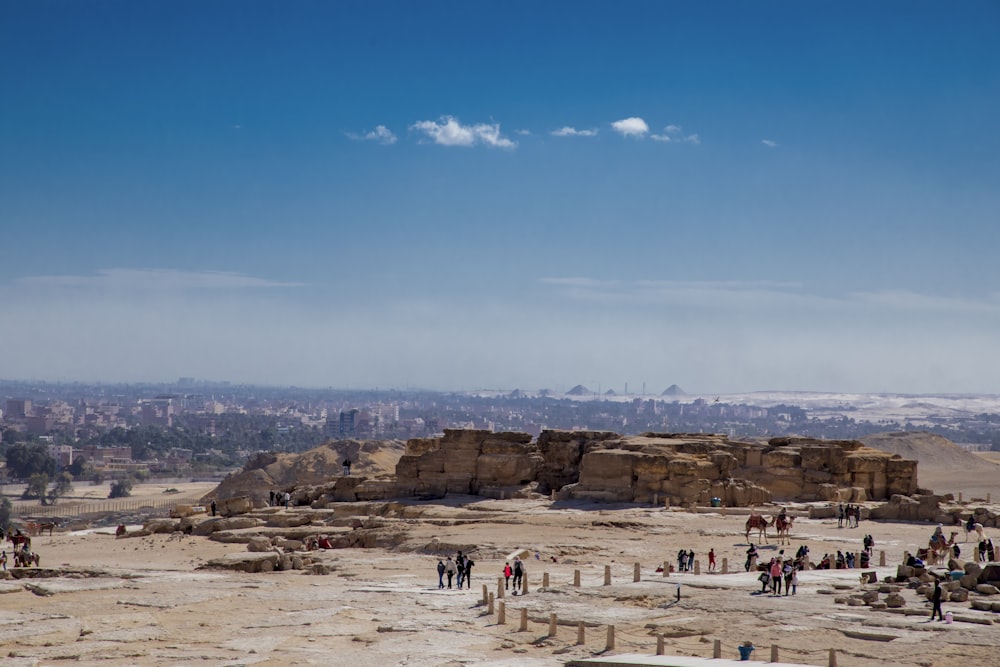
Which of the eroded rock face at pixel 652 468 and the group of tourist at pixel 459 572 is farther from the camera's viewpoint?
the eroded rock face at pixel 652 468

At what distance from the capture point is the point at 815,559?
26.6 m

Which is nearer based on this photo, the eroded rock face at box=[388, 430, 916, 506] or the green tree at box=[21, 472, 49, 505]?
the eroded rock face at box=[388, 430, 916, 506]

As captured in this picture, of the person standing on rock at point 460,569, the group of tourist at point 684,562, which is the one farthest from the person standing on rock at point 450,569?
the group of tourist at point 684,562

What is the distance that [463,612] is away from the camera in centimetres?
2111

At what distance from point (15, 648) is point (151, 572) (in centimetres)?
787

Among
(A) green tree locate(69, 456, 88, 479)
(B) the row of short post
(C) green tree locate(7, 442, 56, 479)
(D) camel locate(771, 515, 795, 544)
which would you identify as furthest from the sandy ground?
(A) green tree locate(69, 456, 88, 479)

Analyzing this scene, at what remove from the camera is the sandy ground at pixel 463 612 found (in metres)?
17.8

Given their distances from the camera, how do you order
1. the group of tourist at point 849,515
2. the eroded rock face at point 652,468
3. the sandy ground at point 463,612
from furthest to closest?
1. the eroded rock face at point 652,468
2. the group of tourist at point 849,515
3. the sandy ground at point 463,612

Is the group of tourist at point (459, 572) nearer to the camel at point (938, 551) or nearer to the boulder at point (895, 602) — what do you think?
the boulder at point (895, 602)

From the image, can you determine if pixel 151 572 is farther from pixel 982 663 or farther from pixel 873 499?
pixel 873 499

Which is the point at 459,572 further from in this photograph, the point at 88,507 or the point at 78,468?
the point at 78,468

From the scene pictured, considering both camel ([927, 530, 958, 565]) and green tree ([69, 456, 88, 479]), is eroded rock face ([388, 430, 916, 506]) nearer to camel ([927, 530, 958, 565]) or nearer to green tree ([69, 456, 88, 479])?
camel ([927, 530, 958, 565])

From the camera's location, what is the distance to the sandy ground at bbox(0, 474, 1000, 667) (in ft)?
58.4

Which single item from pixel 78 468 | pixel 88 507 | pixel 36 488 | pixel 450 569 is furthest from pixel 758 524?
pixel 78 468
